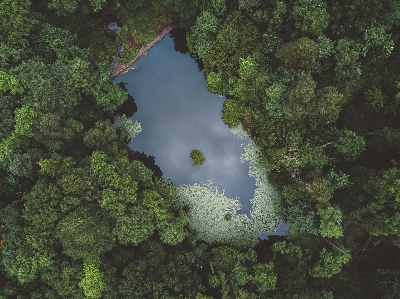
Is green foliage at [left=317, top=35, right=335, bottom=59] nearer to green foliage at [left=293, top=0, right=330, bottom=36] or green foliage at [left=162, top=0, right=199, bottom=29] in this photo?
green foliage at [left=293, top=0, right=330, bottom=36]

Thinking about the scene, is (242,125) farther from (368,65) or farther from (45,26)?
(45,26)

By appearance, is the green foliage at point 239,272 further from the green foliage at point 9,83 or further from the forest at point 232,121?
the green foliage at point 9,83

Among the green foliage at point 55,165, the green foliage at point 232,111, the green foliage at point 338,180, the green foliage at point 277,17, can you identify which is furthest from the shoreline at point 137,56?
the green foliage at point 338,180

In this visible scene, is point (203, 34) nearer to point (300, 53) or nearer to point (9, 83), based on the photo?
point (300, 53)

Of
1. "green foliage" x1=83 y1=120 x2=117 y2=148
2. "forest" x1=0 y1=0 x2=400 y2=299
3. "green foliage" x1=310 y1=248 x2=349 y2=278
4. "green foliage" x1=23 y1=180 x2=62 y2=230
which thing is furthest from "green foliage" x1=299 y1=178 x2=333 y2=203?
"green foliage" x1=23 y1=180 x2=62 y2=230

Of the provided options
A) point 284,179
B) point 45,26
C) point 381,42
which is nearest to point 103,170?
point 45,26
